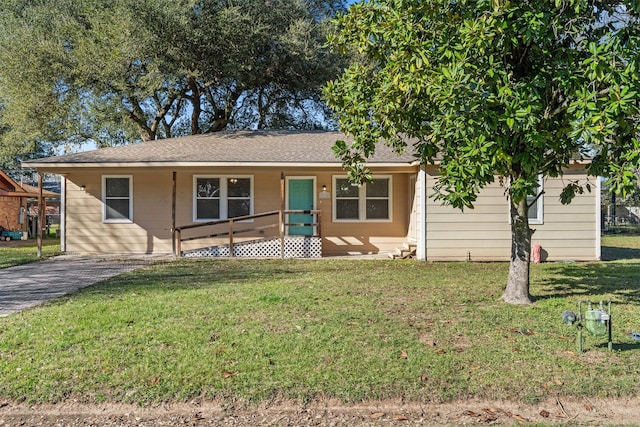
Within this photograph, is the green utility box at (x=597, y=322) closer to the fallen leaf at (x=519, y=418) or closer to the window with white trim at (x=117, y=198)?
the fallen leaf at (x=519, y=418)

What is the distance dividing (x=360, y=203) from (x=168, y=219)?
532 centimetres

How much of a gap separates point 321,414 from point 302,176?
9467 mm

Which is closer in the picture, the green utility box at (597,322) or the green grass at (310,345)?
the green grass at (310,345)

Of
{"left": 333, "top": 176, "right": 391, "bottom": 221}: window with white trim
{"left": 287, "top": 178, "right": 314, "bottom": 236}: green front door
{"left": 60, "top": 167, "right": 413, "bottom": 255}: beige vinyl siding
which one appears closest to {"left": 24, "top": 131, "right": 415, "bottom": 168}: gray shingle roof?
{"left": 60, "top": 167, "right": 413, "bottom": 255}: beige vinyl siding

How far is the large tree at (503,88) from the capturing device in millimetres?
4008

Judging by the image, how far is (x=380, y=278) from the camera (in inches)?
309

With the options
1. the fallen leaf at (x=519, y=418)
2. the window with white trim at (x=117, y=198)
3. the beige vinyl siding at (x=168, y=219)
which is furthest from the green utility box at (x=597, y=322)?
the window with white trim at (x=117, y=198)

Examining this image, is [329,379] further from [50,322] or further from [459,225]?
[459,225]

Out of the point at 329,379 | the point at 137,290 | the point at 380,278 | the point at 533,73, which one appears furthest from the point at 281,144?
the point at 329,379

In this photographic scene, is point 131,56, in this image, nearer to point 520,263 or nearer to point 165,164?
point 165,164

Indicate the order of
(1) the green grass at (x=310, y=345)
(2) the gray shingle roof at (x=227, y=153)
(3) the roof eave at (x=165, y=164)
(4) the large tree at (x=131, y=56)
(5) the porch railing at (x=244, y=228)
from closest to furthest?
(1) the green grass at (x=310, y=345) < (3) the roof eave at (x=165, y=164) < (2) the gray shingle roof at (x=227, y=153) < (5) the porch railing at (x=244, y=228) < (4) the large tree at (x=131, y=56)

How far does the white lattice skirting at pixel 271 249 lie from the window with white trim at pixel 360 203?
4.06ft

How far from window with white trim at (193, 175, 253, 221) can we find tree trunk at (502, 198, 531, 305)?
7652 millimetres

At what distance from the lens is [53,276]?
27.0ft
